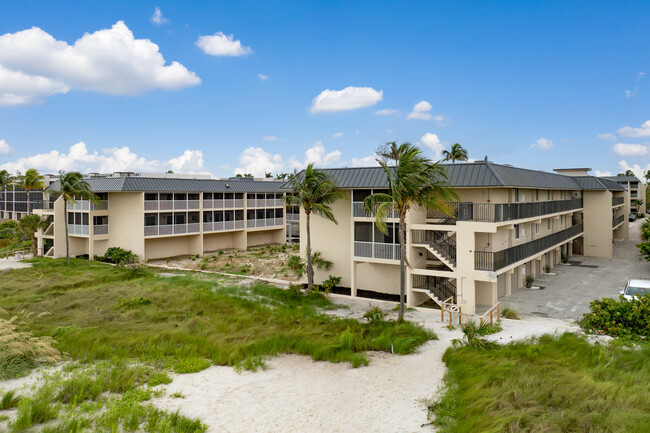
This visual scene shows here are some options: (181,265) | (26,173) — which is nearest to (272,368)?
(181,265)

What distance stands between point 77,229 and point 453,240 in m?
33.5

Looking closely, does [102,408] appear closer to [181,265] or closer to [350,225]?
[350,225]

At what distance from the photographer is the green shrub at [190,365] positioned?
1377cm

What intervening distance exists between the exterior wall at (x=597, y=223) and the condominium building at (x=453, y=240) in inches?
496

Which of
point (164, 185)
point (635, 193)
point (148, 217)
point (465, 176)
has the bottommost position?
point (148, 217)

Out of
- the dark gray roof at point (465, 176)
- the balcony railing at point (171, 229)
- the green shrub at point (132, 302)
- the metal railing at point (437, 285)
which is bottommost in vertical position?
the green shrub at point (132, 302)

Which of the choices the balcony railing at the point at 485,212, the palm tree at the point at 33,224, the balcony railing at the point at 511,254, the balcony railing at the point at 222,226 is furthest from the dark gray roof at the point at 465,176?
the palm tree at the point at 33,224

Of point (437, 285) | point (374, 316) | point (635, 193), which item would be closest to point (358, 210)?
point (437, 285)

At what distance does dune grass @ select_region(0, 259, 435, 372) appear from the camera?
601 inches

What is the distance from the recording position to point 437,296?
22.8 meters

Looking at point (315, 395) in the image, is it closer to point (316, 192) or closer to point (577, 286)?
point (316, 192)

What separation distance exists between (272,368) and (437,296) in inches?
453

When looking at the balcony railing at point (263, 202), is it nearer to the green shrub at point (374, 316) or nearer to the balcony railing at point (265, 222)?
the balcony railing at point (265, 222)

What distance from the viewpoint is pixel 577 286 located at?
2742 cm
